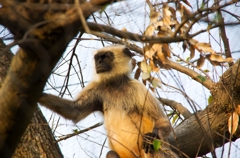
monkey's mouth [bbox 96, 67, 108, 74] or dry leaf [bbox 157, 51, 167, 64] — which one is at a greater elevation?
monkey's mouth [bbox 96, 67, 108, 74]

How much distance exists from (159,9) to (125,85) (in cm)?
191

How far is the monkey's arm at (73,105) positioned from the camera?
15.6ft

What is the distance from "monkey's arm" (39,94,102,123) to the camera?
477 cm

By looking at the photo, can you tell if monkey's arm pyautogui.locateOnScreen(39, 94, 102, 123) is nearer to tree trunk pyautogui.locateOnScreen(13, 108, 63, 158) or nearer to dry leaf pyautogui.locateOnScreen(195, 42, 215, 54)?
tree trunk pyautogui.locateOnScreen(13, 108, 63, 158)

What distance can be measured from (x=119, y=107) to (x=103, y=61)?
743 mm

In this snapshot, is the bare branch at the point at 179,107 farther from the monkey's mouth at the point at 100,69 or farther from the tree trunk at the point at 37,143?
the tree trunk at the point at 37,143

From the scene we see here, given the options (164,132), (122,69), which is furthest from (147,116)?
(122,69)

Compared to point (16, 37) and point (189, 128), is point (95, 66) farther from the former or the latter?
point (16, 37)

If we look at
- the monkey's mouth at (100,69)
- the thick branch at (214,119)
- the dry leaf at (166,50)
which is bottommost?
the thick branch at (214,119)

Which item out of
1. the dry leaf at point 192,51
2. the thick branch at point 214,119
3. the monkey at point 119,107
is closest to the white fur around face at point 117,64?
the monkey at point 119,107

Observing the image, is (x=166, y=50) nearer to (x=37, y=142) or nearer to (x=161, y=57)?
(x=161, y=57)

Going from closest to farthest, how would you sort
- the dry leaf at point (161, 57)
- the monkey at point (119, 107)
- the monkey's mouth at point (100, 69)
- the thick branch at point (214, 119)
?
the dry leaf at point (161, 57)
the thick branch at point (214, 119)
the monkey at point (119, 107)
the monkey's mouth at point (100, 69)

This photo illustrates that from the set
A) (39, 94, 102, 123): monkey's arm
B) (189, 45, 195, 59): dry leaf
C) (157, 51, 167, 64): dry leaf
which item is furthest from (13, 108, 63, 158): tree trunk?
(189, 45, 195, 59): dry leaf

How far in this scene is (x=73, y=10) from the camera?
86.0 inches
